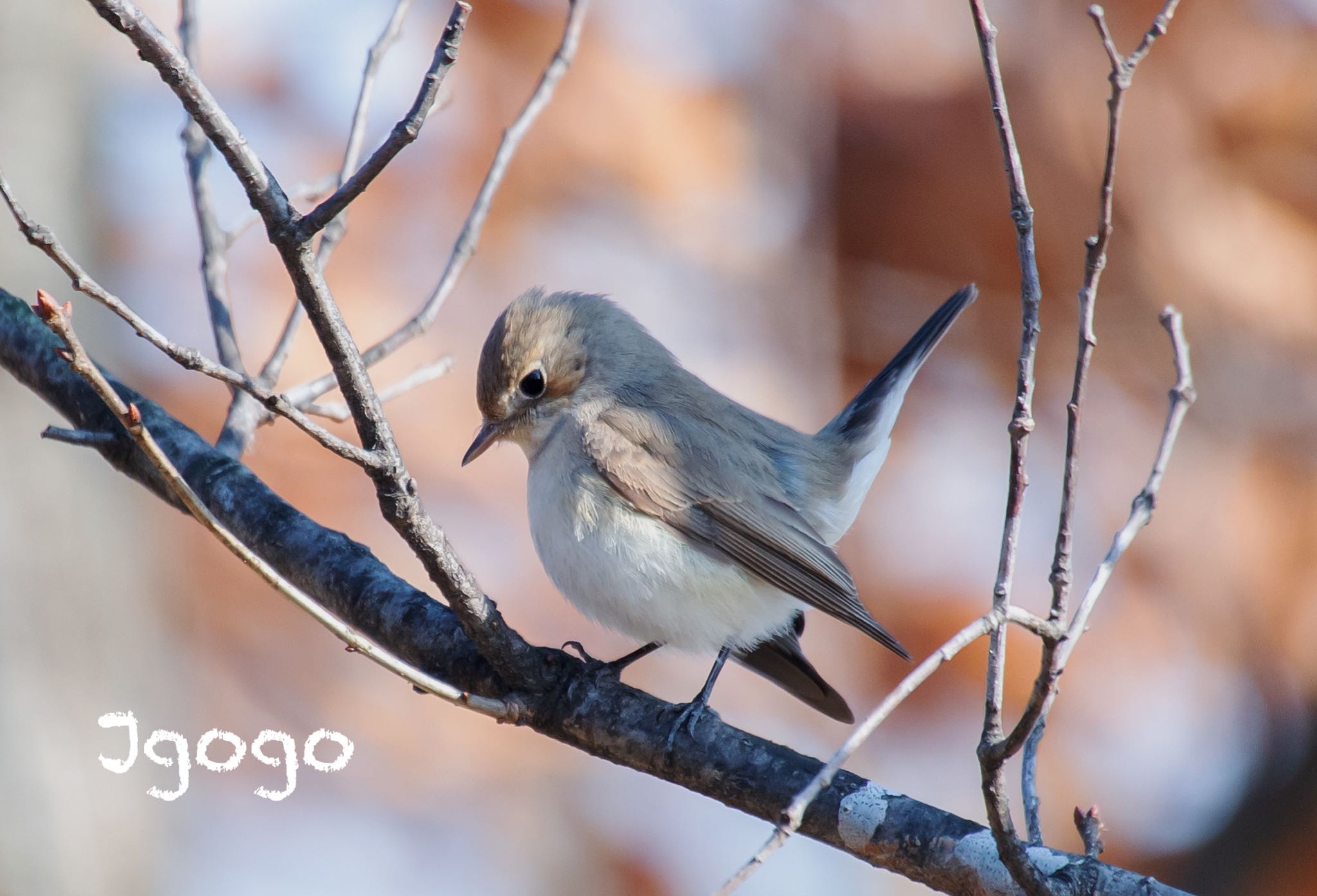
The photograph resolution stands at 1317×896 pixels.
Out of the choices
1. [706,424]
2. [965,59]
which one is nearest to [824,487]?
[706,424]

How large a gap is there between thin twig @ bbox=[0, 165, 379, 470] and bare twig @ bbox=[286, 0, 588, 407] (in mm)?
1145

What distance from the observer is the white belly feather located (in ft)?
9.19

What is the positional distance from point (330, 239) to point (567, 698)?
154 centimetres

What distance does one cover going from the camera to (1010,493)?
1.62 meters

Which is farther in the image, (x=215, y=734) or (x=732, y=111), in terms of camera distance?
(x=732, y=111)

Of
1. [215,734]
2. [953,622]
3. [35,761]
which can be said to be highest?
[953,622]

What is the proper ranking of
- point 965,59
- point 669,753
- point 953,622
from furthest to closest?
point 965,59 < point 953,622 < point 669,753

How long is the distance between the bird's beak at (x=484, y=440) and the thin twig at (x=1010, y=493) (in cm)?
186

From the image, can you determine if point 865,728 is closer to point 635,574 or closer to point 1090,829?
point 1090,829

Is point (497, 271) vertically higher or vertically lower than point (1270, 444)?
lower

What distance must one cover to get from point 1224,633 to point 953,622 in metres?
1.31

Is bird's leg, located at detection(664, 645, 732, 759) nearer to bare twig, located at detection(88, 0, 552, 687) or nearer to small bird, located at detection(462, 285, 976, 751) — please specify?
small bird, located at detection(462, 285, 976, 751)

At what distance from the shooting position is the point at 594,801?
4.70 meters

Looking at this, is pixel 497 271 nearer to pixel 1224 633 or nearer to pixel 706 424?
pixel 706 424
